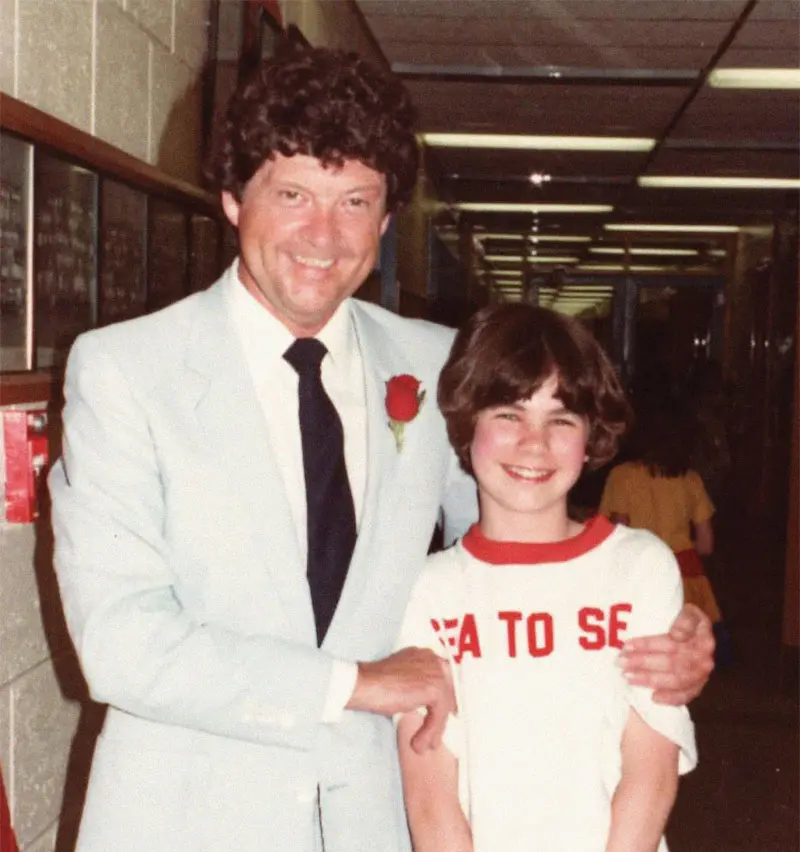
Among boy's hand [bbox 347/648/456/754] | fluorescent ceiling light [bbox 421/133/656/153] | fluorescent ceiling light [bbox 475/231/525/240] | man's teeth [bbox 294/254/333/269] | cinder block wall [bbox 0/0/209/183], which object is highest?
fluorescent ceiling light [bbox 421/133/656/153]

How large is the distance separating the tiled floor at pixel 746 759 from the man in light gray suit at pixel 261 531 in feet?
7.20

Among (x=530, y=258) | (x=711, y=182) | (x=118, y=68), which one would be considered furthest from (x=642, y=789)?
(x=530, y=258)

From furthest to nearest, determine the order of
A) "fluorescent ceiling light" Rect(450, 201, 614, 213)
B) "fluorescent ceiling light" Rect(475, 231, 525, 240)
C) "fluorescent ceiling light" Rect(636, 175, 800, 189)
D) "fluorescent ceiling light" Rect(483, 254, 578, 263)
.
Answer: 1. "fluorescent ceiling light" Rect(483, 254, 578, 263)
2. "fluorescent ceiling light" Rect(475, 231, 525, 240)
3. "fluorescent ceiling light" Rect(450, 201, 614, 213)
4. "fluorescent ceiling light" Rect(636, 175, 800, 189)

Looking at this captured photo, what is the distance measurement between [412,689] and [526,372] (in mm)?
502

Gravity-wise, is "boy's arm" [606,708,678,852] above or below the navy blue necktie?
below

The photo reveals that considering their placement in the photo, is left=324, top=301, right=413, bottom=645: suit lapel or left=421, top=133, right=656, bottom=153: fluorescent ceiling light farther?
left=421, top=133, right=656, bottom=153: fluorescent ceiling light

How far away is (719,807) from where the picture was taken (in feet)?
12.1

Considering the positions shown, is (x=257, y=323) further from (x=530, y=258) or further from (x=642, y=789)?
(x=530, y=258)

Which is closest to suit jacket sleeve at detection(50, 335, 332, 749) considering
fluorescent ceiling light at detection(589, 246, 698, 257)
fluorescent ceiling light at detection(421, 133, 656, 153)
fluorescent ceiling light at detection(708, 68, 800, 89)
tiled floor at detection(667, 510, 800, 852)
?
tiled floor at detection(667, 510, 800, 852)

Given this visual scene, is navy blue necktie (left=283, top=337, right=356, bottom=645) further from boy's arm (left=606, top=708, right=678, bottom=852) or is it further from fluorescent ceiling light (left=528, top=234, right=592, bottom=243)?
fluorescent ceiling light (left=528, top=234, right=592, bottom=243)

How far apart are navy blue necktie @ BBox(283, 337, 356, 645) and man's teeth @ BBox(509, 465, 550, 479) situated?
254 millimetres

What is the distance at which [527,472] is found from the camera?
166 centimetres

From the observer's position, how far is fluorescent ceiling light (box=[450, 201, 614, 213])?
10442 mm

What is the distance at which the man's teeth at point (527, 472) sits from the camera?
1655 millimetres
